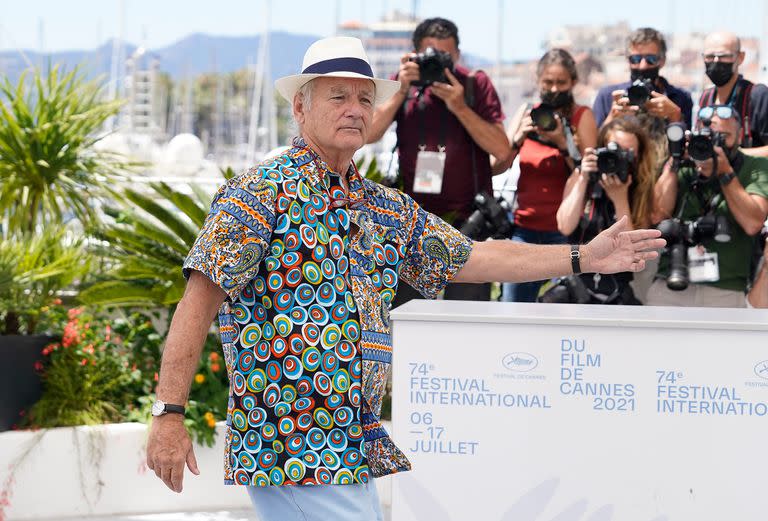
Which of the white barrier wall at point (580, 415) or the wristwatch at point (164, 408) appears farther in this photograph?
the white barrier wall at point (580, 415)

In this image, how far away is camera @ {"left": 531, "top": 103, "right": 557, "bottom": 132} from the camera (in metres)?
5.57

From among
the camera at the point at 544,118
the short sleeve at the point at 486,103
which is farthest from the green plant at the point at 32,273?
the camera at the point at 544,118

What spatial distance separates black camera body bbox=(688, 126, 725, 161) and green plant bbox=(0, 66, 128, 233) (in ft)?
10.9

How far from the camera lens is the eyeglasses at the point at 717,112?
17.0ft

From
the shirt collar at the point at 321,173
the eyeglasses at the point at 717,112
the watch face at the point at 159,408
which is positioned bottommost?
the watch face at the point at 159,408

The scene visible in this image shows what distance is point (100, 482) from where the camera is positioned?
529 centimetres

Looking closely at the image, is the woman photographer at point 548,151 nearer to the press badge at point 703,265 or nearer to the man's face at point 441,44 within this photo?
the man's face at point 441,44

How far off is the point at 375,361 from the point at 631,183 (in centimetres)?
304

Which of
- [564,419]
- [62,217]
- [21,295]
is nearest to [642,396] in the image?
[564,419]

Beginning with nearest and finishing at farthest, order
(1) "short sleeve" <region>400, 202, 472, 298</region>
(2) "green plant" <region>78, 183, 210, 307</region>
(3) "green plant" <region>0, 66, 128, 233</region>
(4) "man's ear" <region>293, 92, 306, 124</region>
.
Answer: (4) "man's ear" <region>293, 92, 306, 124</region> → (1) "short sleeve" <region>400, 202, 472, 298</region> → (2) "green plant" <region>78, 183, 210, 307</region> → (3) "green plant" <region>0, 66, 128, 233</region>

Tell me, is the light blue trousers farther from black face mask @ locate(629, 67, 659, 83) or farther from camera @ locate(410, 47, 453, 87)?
black face mask @ locate(629, 67, 659, 83)

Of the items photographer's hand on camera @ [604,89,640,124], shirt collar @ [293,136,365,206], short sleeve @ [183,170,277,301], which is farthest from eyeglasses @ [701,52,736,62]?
short sleeve @ [183,170,277,301]

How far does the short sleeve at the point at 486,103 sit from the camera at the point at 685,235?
1.03 meters

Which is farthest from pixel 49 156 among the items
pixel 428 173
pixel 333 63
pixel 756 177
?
pixel 333 63
